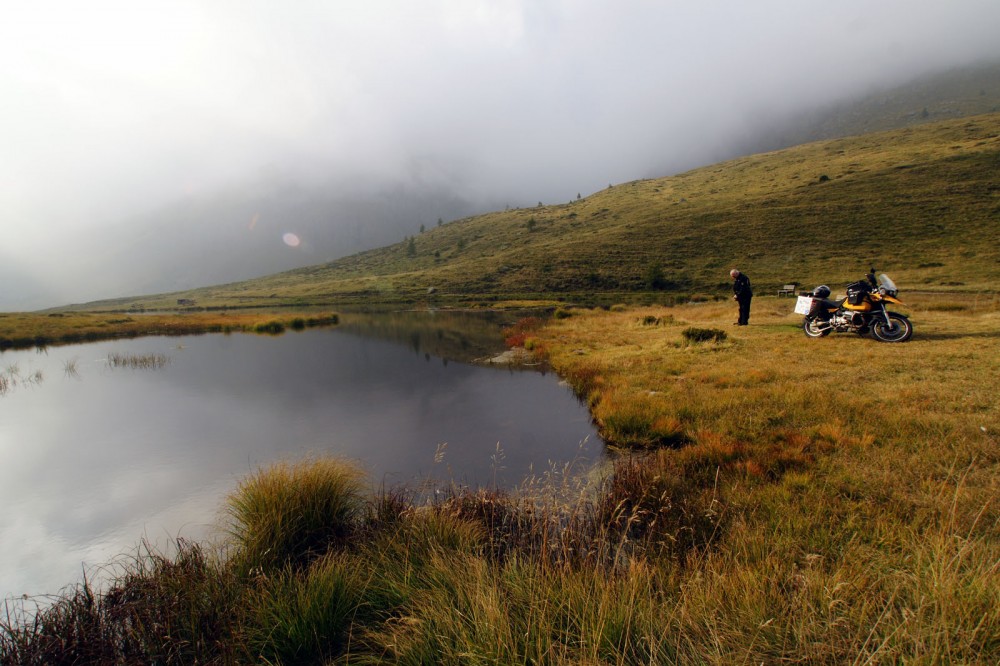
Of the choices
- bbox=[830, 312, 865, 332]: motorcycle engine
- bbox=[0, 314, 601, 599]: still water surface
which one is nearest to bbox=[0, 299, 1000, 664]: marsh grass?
bbox=[0, 314, 601, 599]: still water surface

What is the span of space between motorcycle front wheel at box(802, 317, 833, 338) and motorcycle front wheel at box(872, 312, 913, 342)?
144 cm

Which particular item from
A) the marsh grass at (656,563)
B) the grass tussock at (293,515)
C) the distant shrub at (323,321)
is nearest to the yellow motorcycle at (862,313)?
the marsh grass at (656,563)

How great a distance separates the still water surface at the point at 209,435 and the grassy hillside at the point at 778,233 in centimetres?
4609

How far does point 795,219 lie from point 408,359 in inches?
3554

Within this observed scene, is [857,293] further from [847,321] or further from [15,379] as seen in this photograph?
[15,379]

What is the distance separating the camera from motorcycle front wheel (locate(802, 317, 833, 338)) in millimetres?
16250

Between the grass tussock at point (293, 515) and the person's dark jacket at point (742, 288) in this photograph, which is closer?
the grass tussock at point (293, 515)

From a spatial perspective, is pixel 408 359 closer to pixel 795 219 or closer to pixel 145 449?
pixel 145 449

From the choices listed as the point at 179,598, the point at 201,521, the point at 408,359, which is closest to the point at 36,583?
the point at 201,521

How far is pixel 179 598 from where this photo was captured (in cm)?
445

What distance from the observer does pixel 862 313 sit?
49.9 feet

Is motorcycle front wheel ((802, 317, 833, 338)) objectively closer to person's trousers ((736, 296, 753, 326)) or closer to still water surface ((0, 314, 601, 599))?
person's trousers ((736, 296, 753, 326))

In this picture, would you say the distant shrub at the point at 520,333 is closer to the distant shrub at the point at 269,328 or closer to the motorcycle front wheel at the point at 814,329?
the motorcycle front wheel at the point at 814,329

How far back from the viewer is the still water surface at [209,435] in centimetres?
803
